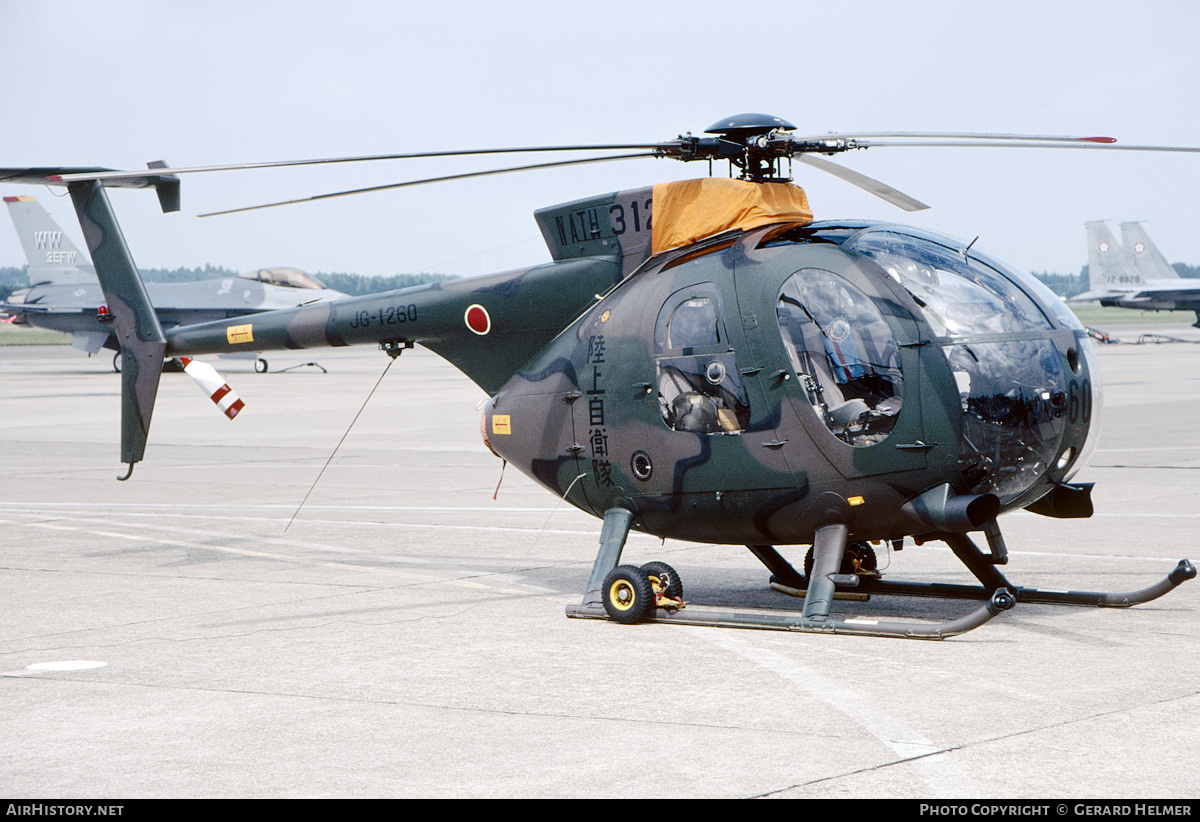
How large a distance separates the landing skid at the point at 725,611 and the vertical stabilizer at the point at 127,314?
5.28 m

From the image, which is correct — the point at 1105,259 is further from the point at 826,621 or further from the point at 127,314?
the point at 826,621

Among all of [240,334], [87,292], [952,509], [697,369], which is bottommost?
[87,292]

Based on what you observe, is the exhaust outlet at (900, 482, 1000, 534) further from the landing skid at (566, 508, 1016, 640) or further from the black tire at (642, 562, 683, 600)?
the black tire at (642, 562, 683, 600)

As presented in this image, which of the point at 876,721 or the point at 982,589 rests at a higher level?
the point at 876,721

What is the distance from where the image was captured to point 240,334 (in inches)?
455

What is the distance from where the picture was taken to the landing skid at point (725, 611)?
774cm

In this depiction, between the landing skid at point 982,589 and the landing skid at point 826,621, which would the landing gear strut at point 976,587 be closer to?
the landing skid at point 982,589

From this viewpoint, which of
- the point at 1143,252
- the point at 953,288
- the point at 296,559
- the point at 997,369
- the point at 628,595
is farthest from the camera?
the point at 1143,252

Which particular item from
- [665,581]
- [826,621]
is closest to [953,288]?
[826,621]

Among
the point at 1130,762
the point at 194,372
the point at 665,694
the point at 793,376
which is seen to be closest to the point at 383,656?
the point at 665,694

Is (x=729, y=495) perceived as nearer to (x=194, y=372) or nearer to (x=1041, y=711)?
(x=1041, y=711)

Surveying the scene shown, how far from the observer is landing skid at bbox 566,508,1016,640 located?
7.74m

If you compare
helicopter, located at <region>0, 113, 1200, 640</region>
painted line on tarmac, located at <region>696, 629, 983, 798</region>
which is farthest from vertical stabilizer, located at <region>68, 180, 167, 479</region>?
painted line on tarmac, located at <region>696, 629, 983, 798</region>

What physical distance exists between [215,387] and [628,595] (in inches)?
210
